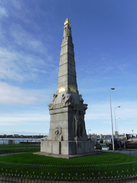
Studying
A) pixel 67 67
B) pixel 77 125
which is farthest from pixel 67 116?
pixel 67 67

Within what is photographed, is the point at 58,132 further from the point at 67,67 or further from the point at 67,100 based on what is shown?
the point at 67,67

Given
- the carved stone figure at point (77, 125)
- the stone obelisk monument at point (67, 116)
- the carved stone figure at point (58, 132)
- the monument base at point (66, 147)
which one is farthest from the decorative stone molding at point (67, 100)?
the monument base at point (66, 147)

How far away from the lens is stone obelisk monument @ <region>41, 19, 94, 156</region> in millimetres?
13023

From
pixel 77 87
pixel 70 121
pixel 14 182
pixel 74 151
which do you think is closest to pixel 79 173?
pixel 14 182

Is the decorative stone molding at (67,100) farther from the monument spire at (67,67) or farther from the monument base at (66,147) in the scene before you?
the monument base at (66,147)

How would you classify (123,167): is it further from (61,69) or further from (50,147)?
(61,69)

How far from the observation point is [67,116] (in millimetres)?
13688

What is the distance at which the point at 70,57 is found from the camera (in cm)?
1662

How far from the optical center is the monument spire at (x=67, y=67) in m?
15.5

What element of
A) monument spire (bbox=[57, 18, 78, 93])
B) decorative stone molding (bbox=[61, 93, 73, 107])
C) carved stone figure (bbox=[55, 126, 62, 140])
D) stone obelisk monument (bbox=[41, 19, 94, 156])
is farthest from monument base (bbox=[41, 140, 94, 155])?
monument spire (bbox=[57, 18, 78, 93])

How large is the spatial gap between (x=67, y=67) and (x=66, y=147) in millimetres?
7996

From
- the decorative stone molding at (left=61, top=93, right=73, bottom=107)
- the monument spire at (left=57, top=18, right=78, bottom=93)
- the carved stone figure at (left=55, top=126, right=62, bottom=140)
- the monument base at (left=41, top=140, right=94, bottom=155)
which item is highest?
the monument spire at (left=57, top=18, right=78, bottom=93)

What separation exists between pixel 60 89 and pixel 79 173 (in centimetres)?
954

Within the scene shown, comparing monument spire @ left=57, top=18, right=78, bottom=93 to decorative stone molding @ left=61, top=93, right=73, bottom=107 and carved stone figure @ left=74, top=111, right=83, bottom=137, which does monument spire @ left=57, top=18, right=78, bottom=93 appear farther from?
carved stone figure @ left=74, top=111, right=83, bottom=137
